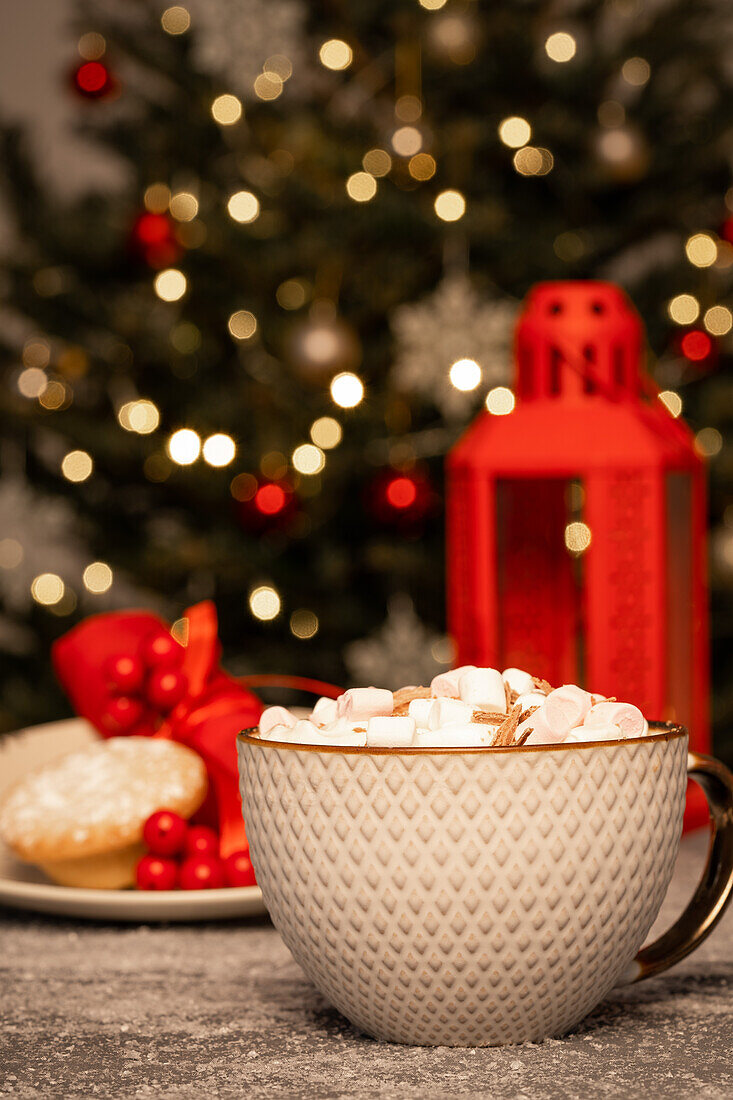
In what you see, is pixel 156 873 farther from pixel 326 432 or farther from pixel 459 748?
pixel 326 432

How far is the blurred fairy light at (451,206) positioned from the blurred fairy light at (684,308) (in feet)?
0.91

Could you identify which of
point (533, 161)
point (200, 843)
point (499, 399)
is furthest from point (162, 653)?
point (533, 161)

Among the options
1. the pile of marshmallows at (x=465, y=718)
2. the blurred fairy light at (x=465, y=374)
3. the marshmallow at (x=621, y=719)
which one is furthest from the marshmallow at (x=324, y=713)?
the blurred fairy light at (x=465, y=374)

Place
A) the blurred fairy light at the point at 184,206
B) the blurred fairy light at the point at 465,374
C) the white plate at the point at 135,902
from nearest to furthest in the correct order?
the white plate at the point at 135,902
the blurred fairy light at the point at 465,374
the blurred fairy light at the point at 184,206

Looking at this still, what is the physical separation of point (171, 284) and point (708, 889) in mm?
1184

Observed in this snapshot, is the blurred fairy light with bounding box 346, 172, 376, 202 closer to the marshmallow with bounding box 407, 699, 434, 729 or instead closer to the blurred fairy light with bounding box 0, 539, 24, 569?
the blurred fairy light with bounding box 0, 539, 24, 569

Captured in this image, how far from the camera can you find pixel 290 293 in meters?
1.63

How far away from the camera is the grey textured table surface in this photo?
0.51 metres

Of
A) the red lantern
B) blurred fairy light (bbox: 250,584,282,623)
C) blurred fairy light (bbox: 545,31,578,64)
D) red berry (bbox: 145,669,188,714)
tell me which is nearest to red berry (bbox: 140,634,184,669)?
red berry (bbox: 145,669,188,714)

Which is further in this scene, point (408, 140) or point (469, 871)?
point (408, 140)

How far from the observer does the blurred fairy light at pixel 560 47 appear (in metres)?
1.60

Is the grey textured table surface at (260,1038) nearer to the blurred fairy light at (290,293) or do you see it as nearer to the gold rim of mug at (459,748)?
the gold rim of mug at (459,748)

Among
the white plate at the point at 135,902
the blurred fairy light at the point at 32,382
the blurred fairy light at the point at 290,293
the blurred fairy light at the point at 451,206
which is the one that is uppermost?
the blurred fairy light at the point at 451,206

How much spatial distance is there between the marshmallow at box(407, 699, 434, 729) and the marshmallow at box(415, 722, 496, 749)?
10 millimetres
